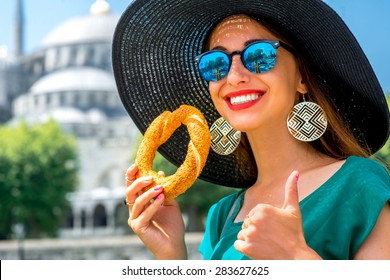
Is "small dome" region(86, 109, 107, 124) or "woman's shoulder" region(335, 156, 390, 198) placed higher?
"woman's shoulder" region(335, 156, 390, 198)

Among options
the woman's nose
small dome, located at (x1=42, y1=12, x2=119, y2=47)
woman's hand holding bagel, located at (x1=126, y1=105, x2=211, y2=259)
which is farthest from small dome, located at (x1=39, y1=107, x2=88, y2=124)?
the woman's nose

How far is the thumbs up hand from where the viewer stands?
804 millimetres

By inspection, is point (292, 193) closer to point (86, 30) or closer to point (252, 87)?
point (252, 87)

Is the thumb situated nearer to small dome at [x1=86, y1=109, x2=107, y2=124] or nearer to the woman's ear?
the woman's ear

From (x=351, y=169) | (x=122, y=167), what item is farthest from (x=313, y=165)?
(x=122, y=167)

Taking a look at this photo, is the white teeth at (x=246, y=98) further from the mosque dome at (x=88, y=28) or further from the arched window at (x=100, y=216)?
the mosque dome at (x=88, y=28)

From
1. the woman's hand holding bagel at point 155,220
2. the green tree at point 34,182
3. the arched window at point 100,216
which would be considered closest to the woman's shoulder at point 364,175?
the woman's hand holding bagel at point 155,220

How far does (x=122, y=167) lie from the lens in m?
22.1

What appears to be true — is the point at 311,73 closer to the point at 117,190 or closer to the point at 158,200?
the point at 158,200

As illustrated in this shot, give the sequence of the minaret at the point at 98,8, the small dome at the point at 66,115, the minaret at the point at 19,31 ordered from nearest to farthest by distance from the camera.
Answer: the small dome at the point at 66,115 < the minaret at the point at 19,31 < the minaret at the point at 98,8

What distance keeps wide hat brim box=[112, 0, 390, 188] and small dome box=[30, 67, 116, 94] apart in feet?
80.6

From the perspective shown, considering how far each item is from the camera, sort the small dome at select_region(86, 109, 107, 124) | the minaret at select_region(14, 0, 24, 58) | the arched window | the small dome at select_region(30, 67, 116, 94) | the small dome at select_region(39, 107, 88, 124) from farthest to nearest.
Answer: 1. the minaret at select_region(14, 0, 24, 58)
2. the small dome at select_region(30, 67, 116, 94)
3. the small dome at select_region(86, 109, 107, 124)
4. the small dome at select_region(39, 107, 88, 124)
5. the arched window

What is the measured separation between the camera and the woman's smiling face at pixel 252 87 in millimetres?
983

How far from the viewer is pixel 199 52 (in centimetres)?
122
